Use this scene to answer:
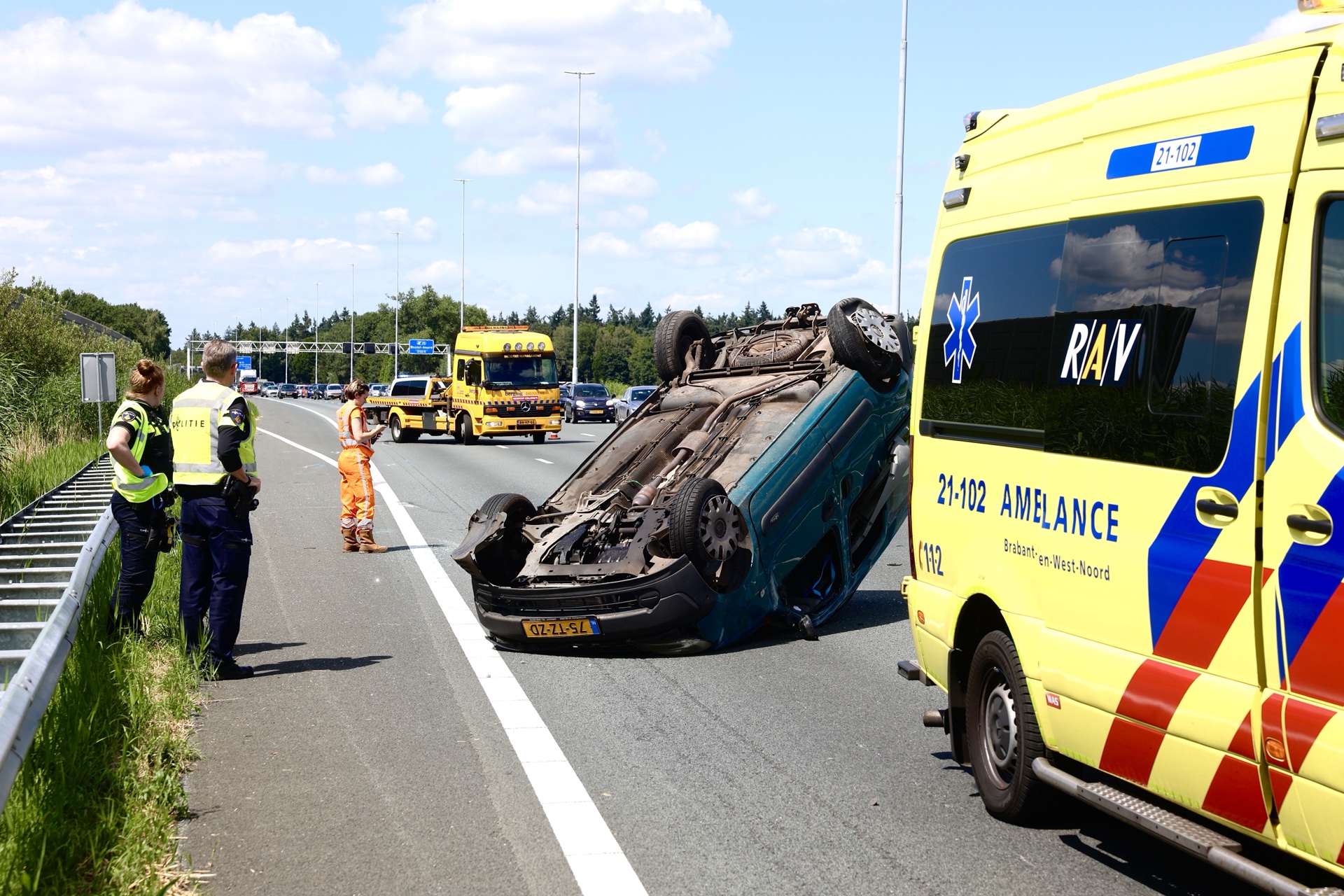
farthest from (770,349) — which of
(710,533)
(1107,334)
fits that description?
(1107,334)

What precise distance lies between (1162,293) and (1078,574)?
1041mm

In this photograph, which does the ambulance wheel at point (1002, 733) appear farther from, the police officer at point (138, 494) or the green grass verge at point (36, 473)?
the green grass verge at point (36, 473)

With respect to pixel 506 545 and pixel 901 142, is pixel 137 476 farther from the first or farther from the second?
pixel 901 142

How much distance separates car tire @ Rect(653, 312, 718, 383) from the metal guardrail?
4.74 metres

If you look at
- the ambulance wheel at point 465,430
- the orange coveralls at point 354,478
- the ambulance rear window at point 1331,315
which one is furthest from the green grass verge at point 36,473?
the ambulance rear window at point 1331,315

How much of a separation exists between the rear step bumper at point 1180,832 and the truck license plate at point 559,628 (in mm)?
3891

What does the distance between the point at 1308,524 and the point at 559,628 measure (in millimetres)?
5612

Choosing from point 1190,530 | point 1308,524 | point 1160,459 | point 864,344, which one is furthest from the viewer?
→ point 864,344

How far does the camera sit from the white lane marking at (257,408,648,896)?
4812mm

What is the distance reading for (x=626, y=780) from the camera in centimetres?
602

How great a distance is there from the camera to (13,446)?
22.5 meters

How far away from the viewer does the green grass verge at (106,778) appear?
4484 millimetres

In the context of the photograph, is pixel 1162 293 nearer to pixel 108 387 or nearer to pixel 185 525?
pixel 185 525

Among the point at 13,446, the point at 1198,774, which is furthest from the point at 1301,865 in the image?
the point at 13,446
